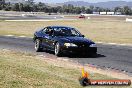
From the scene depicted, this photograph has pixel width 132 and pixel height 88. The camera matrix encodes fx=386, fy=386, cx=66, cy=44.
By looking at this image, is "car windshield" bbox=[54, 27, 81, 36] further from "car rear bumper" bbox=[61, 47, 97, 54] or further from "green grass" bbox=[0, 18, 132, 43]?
"green grass" bbox=[0, 18, 132, 43]

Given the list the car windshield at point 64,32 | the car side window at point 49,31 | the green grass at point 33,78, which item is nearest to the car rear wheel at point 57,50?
the car windshield at point 64,32

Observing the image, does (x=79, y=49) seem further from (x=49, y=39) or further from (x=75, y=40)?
(x=49, y=39)

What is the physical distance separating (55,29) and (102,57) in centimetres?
299

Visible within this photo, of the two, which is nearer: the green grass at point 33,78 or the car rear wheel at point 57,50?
the green grass at point 33,78

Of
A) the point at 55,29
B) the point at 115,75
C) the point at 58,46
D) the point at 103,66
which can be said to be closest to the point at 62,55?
the point at 58,46

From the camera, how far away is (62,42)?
1780 centimetres

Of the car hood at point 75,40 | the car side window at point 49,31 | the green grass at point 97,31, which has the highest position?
the car side window at point 49,31

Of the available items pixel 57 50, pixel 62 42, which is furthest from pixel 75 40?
pixel 57 50

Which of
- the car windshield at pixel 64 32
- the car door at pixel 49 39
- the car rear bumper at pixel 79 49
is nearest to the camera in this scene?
the car rear bumper at pixel 79 49

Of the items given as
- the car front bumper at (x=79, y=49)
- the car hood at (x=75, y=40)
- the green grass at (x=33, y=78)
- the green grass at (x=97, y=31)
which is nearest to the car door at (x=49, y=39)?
the car hood at (x=75, y=40)

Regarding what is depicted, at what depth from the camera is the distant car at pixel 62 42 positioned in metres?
17.6

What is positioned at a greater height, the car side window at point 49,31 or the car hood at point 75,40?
the car side window at point 49,31

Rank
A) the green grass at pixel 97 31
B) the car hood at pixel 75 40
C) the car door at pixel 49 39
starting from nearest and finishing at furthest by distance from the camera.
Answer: the car hood at pixel 75 40
the car door at pixel 49 39
the green grass at pixel 97 31

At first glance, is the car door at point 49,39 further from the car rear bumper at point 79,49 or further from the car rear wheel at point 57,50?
the car rear bumper at point 79,49
